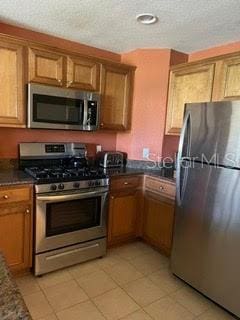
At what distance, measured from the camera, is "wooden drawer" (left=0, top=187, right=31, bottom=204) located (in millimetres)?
2053

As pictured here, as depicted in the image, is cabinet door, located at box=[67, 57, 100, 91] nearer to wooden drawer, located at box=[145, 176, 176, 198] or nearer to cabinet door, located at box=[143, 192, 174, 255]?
wooden drawer, located at box=[145, 176, 176, 198]

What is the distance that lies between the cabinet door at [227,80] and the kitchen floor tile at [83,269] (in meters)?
2.08

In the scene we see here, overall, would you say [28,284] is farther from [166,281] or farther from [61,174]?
[166,281]

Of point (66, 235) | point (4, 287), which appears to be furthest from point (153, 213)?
point (4, 287)

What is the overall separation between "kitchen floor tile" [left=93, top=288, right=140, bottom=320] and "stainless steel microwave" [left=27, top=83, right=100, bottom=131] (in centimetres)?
166

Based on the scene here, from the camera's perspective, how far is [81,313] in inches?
74.7

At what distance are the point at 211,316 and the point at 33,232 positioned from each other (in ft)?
5.34

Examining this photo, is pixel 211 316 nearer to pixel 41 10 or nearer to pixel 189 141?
pixel 189 141

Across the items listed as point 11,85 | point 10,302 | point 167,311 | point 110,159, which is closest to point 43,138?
point 11,85

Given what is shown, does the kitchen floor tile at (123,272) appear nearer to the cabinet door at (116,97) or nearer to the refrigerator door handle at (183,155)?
the refrigerator door handle at (183,155)

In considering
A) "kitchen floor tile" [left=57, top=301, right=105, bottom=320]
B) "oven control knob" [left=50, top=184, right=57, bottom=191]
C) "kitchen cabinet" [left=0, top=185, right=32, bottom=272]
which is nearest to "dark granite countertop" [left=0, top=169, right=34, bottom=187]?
"kitchen cabinet" [left=0, top=185, right=32, bottom=272]

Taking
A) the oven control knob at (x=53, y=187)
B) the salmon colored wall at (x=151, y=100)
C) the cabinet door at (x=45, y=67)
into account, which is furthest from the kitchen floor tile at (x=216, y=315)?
the cabinet door at (x=45, y=67)

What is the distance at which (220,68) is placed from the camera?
2.38m

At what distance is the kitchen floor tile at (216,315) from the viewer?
192 centimetres
